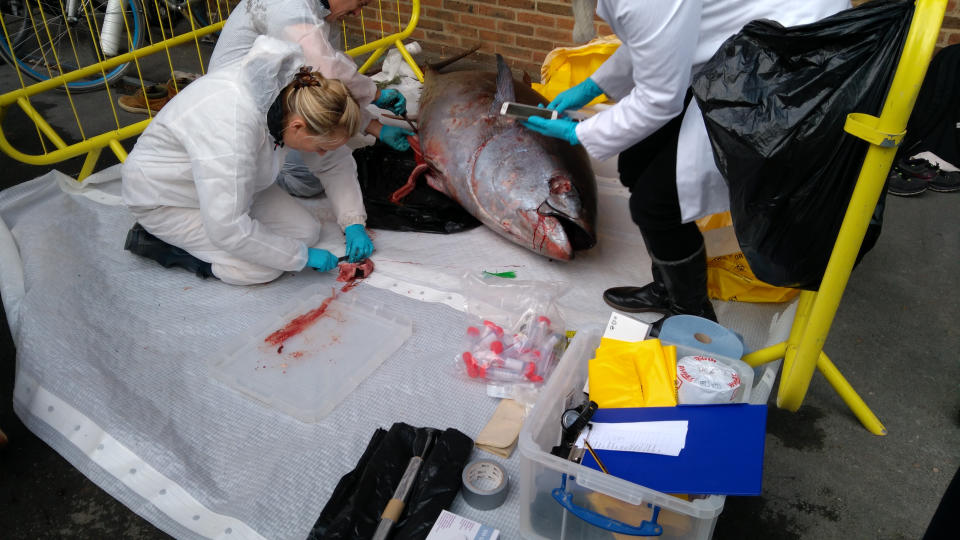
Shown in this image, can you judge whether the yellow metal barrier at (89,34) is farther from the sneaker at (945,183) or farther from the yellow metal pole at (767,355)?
the sneaker at (945,183)

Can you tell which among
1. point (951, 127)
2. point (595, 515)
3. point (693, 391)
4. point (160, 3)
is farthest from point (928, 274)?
point (160, 3)

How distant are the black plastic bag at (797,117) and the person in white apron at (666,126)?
0.22m

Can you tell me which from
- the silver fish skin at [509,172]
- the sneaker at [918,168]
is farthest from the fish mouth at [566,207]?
the sneaker at [918,168]

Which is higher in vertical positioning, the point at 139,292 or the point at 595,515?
the point at 595,515

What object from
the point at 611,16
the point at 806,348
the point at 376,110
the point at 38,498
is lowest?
the point at 38,498

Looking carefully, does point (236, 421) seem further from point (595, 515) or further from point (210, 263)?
point (595, 515)

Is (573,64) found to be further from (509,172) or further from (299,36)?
(299,36)

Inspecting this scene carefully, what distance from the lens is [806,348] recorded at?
1491 mm

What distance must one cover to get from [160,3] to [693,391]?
5994mm

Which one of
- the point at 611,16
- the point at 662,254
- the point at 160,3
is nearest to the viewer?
the point at 611,16

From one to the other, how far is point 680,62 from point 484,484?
125 centimetres

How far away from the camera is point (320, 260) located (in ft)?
8.24

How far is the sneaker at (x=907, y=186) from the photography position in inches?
130

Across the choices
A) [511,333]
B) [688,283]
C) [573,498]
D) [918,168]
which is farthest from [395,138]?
[918,168]
